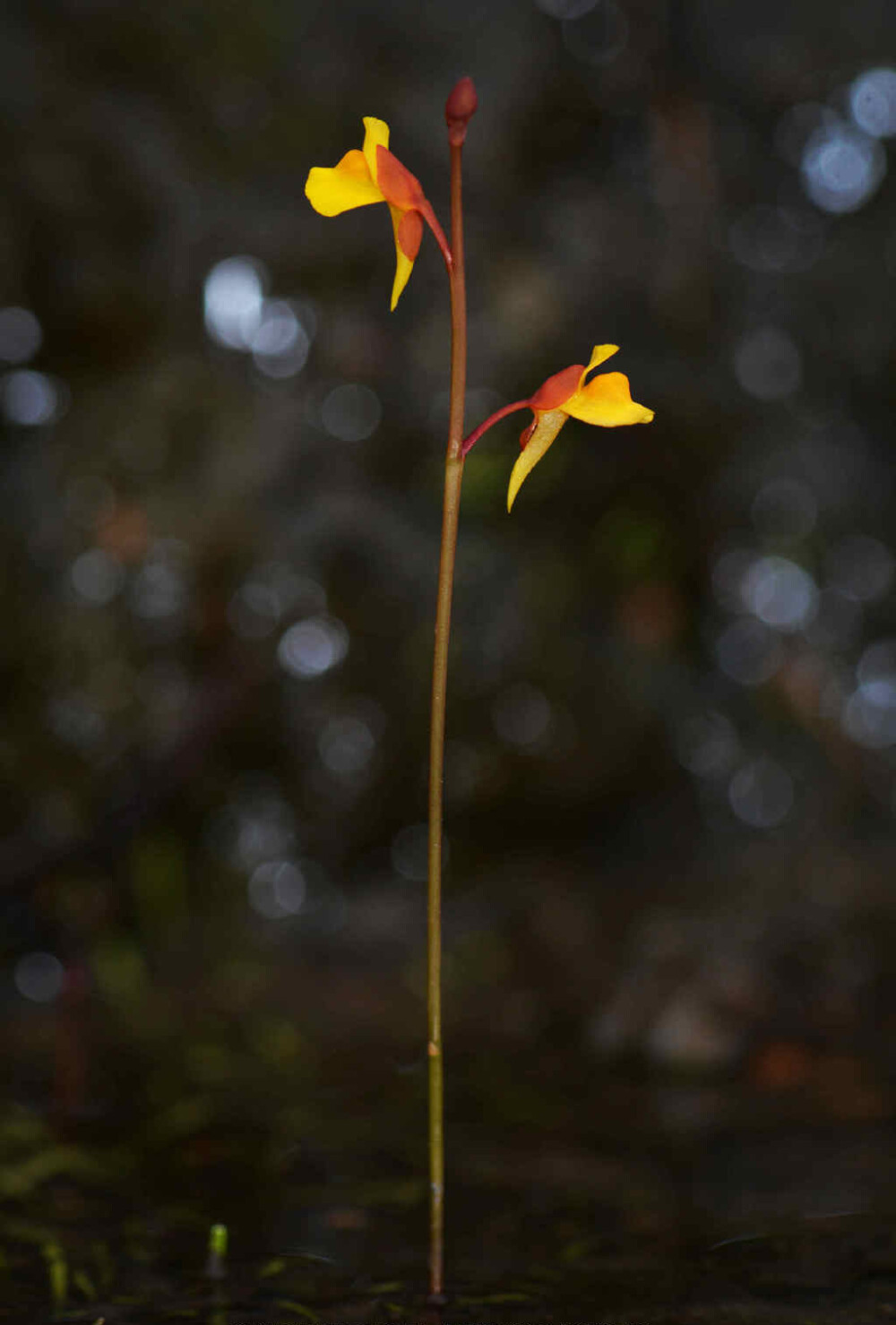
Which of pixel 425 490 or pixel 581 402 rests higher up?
pixel 425 490

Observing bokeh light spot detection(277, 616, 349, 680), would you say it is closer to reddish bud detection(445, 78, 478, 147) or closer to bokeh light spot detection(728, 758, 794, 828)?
bokeh light spot detection(728, 758, 794, 828)

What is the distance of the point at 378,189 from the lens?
751 millimetres

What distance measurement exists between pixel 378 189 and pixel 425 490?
180 cm

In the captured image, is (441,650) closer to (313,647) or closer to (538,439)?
(538,439)

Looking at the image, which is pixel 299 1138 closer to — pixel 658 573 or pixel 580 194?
pixel 658 573

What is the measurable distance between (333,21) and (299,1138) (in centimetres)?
249

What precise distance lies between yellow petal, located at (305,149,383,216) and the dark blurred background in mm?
1729

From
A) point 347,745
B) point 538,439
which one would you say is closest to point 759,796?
point 347,745

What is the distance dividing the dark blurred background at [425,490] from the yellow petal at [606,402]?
164 cm

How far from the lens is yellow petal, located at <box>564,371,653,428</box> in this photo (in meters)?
0.73

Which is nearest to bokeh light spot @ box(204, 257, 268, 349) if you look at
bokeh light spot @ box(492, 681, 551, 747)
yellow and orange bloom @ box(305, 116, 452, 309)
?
bokeh light spot @ box(492, 681, 551, 747)

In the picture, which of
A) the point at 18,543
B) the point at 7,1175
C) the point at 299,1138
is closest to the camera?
the point at 7,1175

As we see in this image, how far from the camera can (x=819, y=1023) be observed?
1747 mm

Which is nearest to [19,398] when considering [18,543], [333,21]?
[18,543]
